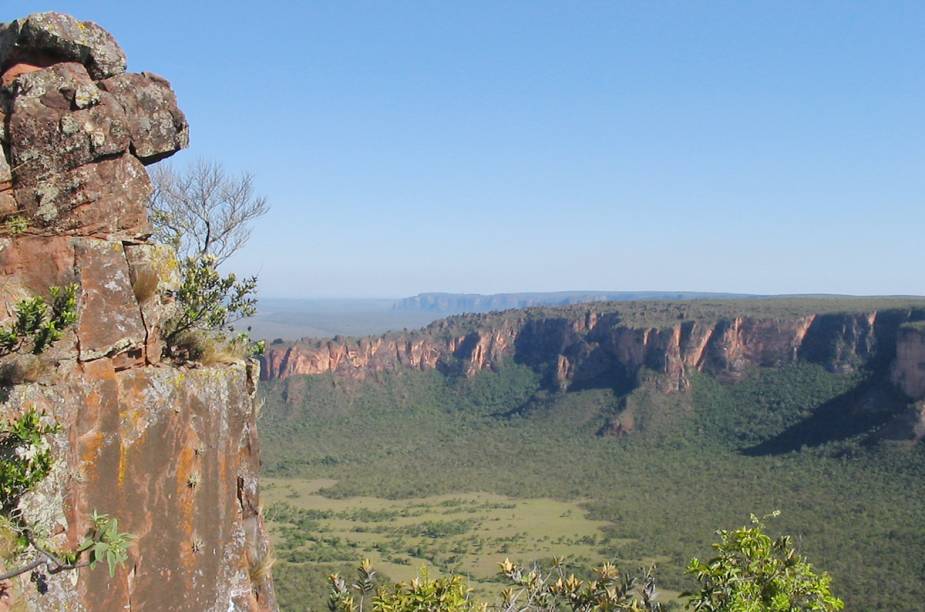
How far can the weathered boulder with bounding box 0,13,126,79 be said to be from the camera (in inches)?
356

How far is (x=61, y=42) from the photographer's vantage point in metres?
9.22

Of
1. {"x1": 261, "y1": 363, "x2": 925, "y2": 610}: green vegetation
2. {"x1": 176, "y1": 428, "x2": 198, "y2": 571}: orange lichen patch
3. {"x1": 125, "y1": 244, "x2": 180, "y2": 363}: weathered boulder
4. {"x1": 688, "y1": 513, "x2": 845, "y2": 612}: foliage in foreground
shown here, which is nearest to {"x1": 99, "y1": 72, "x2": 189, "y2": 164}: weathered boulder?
{"x1": 125, "y1": 244, "x2": 180, "y2": 363}: weathered boulder

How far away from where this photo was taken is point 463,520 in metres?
57.7

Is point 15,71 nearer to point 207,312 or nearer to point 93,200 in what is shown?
point 93,200

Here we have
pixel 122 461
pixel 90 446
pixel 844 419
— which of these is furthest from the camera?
pixel 844 419

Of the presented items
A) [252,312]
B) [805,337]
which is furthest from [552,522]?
[252,312]

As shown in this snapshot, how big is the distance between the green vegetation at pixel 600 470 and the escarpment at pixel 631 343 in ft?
6.34

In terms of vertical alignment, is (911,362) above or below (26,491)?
below

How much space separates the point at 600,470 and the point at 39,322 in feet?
232

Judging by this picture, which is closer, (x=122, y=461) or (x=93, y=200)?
(x=122, y=461)

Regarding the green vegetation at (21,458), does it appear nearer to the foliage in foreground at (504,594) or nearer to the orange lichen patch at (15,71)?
the orange lichen patch at (15,71)

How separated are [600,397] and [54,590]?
87922 millimetres

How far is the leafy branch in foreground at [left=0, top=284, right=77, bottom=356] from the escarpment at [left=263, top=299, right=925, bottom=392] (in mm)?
73442

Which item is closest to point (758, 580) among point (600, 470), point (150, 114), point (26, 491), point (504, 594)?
point (504, 594)
